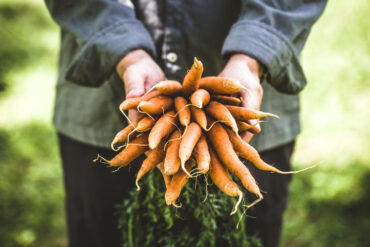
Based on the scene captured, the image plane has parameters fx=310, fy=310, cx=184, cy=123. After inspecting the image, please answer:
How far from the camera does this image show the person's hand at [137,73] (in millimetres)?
1148

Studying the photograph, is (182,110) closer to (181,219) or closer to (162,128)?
(162,128)

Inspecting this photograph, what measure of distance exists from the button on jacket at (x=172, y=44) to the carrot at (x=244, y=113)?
0.25 meters

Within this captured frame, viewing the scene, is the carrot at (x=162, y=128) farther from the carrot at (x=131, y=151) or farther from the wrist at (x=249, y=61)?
the wrist at (x=249, y=61)

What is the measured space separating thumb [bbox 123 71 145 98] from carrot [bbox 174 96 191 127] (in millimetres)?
136

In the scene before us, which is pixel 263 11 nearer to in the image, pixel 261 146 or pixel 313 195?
pixel 261 146

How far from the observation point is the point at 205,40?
1.43m

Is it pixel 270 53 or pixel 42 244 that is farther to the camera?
pixel 42 244

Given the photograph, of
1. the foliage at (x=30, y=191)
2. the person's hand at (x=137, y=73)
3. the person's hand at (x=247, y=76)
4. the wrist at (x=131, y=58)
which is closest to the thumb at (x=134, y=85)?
the person's hand at (x=137, y=73)

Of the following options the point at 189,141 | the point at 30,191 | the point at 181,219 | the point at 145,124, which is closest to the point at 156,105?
the point at 145,124

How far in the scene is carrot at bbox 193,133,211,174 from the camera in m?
0.99

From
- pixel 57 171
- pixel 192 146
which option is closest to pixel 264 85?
pixel 192 146

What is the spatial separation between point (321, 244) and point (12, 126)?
367 cm

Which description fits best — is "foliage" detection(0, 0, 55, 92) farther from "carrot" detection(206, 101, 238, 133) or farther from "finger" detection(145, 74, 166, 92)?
"carrot" detection(206, 101, 238, 133)

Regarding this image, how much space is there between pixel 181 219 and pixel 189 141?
17.8 inches
